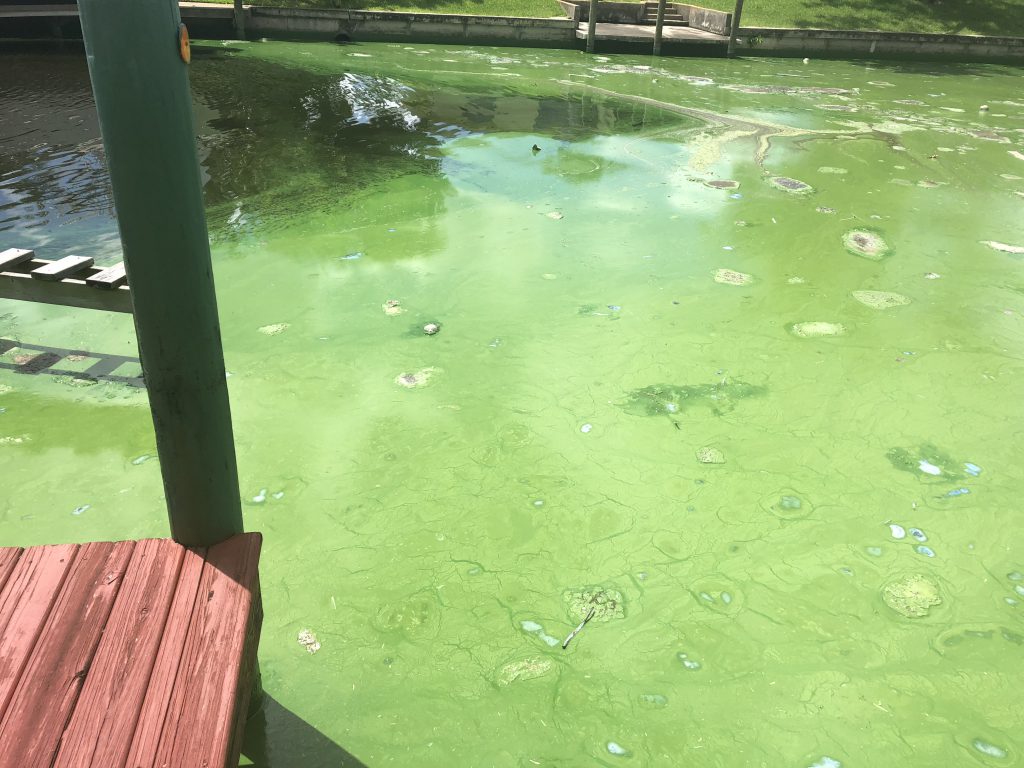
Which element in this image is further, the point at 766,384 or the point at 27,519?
the point at 766,384

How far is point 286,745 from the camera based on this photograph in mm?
1848

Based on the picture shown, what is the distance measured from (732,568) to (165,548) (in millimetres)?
1659

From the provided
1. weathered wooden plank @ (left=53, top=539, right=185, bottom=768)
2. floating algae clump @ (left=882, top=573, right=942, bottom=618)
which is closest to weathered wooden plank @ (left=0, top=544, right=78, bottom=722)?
weathered wooden plank @ (left=53, top=539, right=185, bottom=768)

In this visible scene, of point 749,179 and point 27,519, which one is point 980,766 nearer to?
point 27,519

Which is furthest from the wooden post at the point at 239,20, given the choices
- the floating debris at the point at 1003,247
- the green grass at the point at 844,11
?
the floating debris at the point at 1003,247

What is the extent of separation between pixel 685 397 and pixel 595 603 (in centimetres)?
127

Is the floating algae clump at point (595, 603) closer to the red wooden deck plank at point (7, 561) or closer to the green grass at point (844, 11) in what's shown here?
the red wooden deck plank at point (7, 561)

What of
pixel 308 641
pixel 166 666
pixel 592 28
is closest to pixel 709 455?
pixel 308 641

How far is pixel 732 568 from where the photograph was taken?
2.42 m

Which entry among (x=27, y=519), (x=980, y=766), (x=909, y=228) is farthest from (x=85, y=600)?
(x=909, y=228)

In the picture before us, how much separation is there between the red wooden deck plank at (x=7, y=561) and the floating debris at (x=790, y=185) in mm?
5720

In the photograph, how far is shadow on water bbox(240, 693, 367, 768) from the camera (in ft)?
5.93

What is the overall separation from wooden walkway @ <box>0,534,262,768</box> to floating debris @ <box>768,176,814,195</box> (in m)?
5.49

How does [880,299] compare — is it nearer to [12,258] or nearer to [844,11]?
[12,258]
